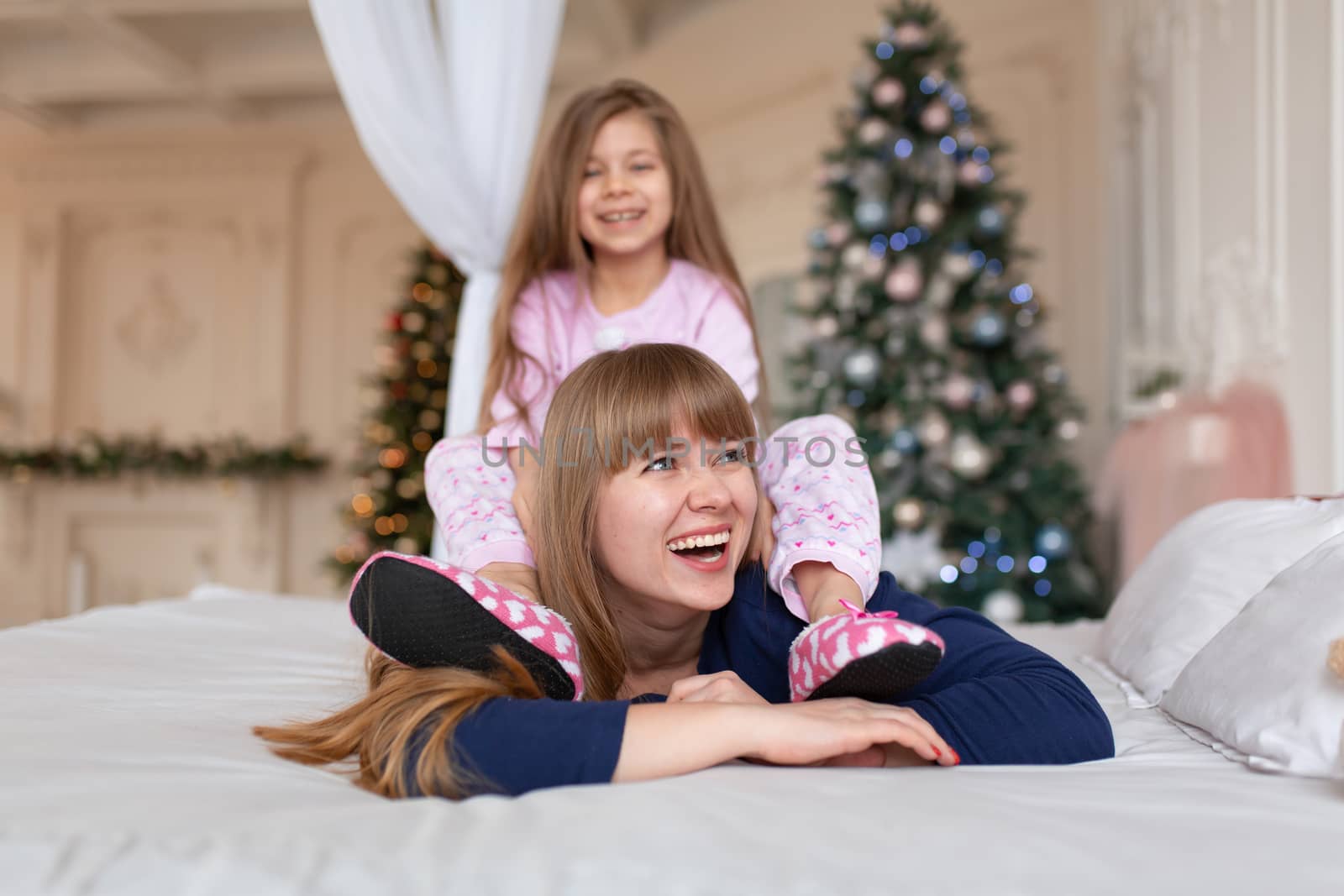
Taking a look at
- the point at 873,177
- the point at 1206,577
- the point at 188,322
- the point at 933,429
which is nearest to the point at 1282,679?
the point at 1206,577

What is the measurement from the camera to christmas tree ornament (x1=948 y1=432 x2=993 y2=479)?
12.4 ft

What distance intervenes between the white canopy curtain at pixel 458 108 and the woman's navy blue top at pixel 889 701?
1176 millimetres

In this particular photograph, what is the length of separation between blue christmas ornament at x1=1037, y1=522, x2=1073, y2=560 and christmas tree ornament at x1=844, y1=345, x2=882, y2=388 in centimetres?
81

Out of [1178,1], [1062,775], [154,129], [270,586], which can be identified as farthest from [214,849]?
[154,129]

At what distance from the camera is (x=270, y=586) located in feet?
24.2

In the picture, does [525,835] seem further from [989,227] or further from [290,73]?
[290,73]

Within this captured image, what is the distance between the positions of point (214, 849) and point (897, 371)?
339 cm

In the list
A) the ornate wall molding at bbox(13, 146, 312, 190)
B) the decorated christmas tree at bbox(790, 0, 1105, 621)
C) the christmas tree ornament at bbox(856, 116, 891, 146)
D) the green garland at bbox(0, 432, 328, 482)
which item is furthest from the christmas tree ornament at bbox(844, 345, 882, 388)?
the ornate wall molding at bbox(13, 146, 312, 190)

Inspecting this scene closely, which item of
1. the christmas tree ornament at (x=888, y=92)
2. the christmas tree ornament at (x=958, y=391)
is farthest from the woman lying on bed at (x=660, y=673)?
the christmas tree ornament at (x=888, y=92)

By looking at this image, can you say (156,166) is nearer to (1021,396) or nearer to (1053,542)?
(1021,396)

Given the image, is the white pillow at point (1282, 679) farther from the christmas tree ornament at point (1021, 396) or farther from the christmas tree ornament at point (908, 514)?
the christmas tree ornament at point (1021, 396)

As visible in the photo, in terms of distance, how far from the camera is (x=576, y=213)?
7.45 ft

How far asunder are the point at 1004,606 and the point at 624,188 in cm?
219

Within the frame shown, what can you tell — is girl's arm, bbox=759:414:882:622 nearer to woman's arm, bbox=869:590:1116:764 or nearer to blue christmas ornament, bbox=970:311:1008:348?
woman's arm, bbox=869:590:1116:764
